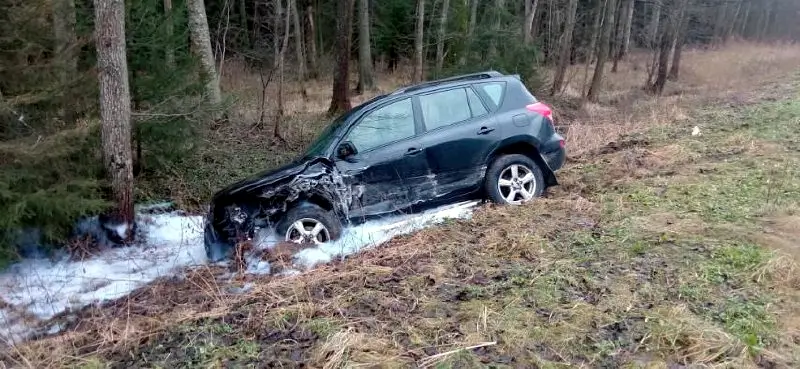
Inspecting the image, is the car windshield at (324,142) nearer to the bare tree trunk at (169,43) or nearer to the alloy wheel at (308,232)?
the alloy wheel at (308,232)

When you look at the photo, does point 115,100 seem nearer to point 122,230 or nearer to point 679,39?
point 122,230

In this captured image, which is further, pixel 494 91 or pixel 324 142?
pixel 494 91

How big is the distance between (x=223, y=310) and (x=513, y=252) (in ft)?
8.30

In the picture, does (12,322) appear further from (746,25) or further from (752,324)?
(746,25)

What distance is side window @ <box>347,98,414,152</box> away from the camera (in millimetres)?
6684

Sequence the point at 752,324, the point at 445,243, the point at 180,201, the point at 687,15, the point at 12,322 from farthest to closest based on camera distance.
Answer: the point at 687,15, the point at 180,201, the point at 445,243, the point at 12,322, the point at 752,324

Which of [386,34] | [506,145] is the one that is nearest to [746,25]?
[386,34]

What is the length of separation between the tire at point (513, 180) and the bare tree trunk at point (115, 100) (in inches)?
170

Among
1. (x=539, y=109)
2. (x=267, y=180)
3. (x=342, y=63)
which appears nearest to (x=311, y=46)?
(x=342, y=63)

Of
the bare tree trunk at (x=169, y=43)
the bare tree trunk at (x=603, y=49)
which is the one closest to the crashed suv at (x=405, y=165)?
the bare tree trunk at (x=169, y=43)

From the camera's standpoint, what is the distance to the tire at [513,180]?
7113mm

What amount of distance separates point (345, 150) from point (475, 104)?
1.76 metres

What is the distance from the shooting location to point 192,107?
325 inches

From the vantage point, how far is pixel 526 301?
168 inches
